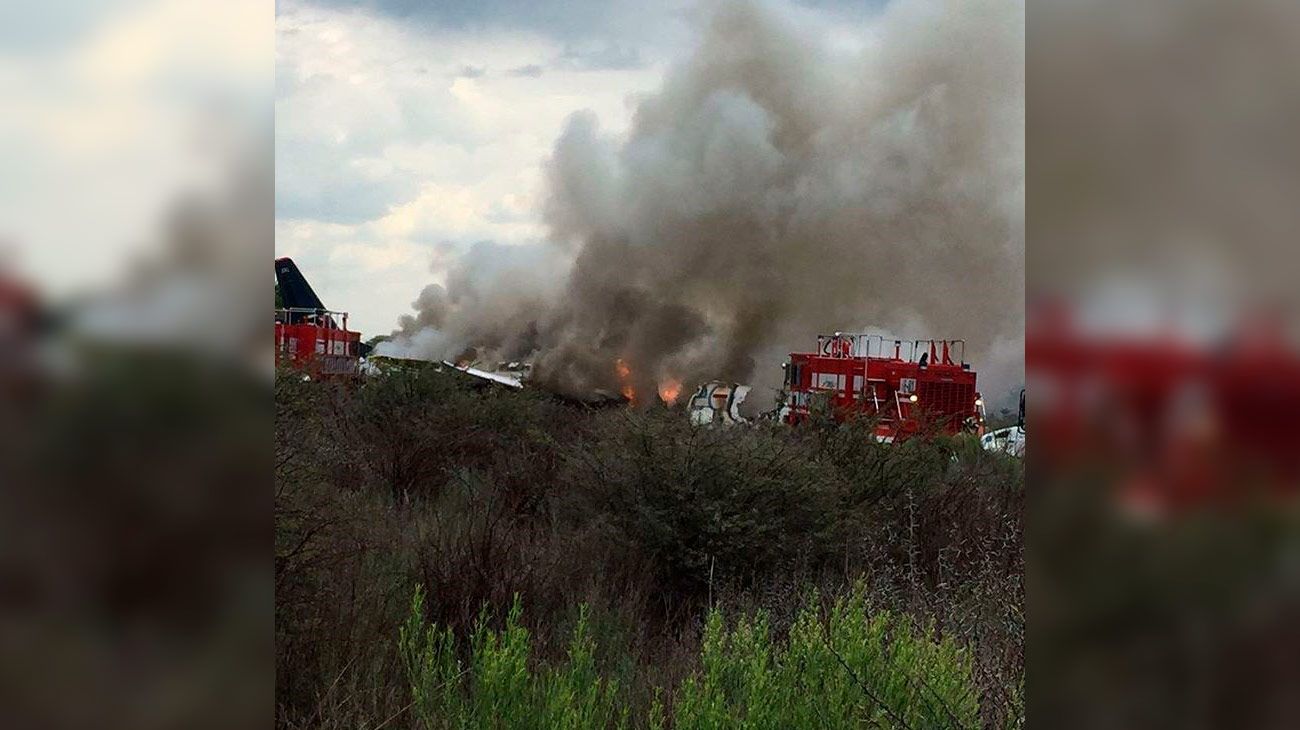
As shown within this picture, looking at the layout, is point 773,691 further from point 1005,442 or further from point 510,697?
point 1005,442

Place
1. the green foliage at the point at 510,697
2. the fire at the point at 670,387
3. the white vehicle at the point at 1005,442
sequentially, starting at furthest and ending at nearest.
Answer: the fire at the point at 670,387 → the white vehicle at the point at 1005,442 → the green foliage at the point at 510,697

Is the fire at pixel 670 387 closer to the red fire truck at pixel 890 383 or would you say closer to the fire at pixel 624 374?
the fire at pixel 624 374

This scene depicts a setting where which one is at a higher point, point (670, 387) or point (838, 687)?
point (670, 387)

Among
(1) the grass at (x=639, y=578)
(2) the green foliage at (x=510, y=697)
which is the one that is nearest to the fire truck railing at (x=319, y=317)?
(1) the grass at (x=639, y=578)

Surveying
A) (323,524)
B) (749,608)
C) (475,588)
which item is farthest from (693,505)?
(323,524)
